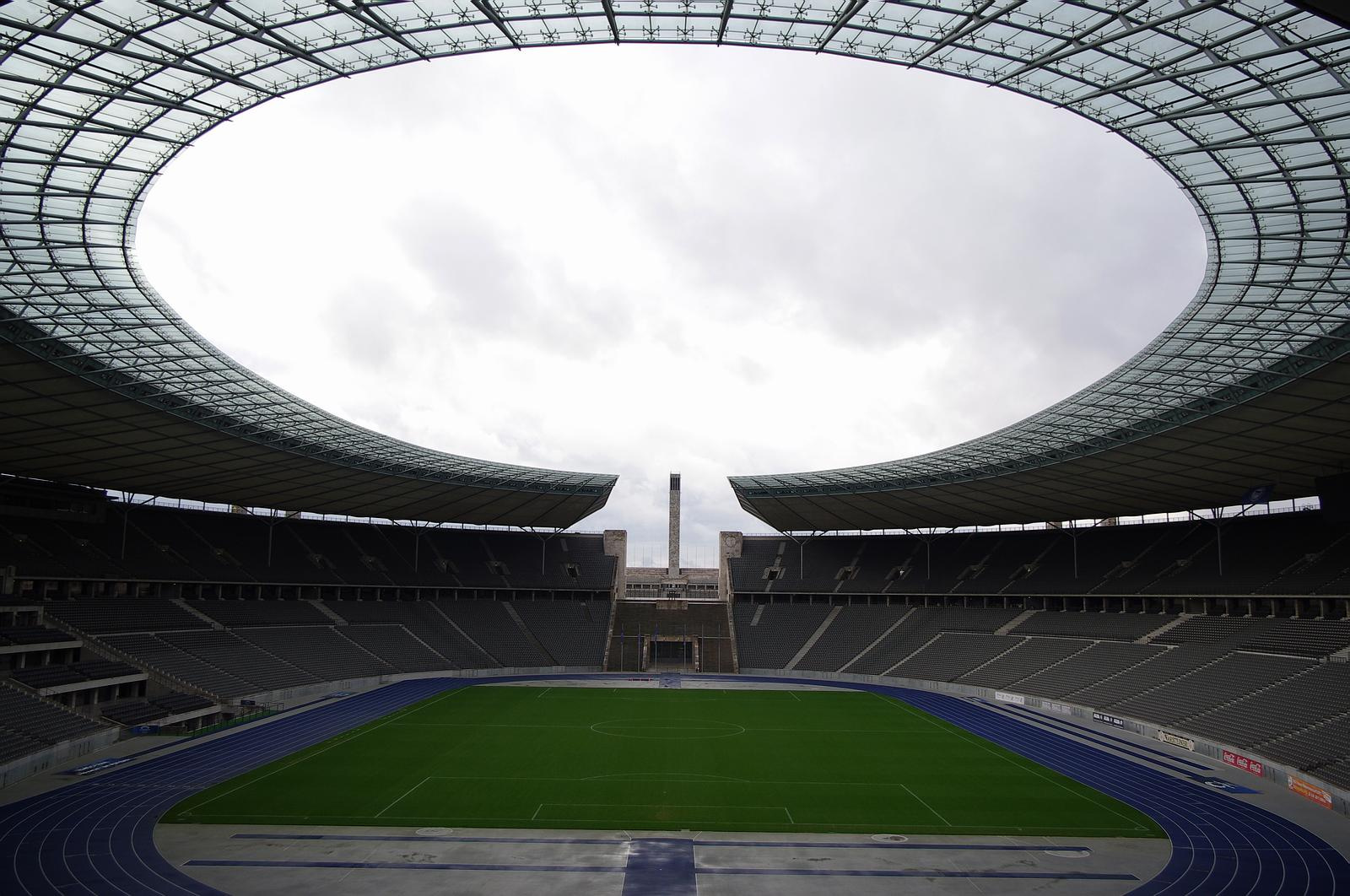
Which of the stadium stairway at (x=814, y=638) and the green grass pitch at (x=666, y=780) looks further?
the stadium stairway at (x=814, y=638)

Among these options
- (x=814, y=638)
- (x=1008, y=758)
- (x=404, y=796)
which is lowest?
(x=1008, y=758)

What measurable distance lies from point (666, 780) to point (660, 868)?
10.3 metres

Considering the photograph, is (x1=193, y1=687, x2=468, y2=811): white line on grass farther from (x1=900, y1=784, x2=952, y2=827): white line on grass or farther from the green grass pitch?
(x1=900, y1=784, x2=952, y2=827): white line on grass

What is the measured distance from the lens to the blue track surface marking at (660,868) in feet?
65.9

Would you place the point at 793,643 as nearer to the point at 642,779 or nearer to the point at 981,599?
the point at 981,599

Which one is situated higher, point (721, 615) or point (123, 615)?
point (123, 615)

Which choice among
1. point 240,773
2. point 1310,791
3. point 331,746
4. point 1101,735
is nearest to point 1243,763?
point 1310,791

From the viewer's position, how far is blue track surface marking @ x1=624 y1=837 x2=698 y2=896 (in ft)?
65.9

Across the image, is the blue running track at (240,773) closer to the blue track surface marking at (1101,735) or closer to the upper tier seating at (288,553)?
the blue track surface marking at (1101,735)

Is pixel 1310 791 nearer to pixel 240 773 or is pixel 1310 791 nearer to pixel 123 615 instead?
pixel 240 773

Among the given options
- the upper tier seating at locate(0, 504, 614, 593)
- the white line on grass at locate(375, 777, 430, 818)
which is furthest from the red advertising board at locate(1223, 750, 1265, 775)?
the upper tier seating at locate(0, 504, 614, 593)

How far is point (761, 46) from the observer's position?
60.4 ft

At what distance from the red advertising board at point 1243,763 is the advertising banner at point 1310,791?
1.99 meters

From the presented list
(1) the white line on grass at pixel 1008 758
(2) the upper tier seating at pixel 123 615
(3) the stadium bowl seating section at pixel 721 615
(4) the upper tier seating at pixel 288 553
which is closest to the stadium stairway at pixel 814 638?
(3) the stadium bowl seating section at pixel 721 615
